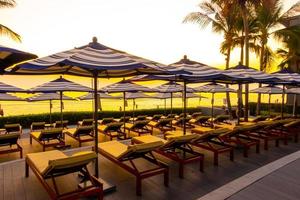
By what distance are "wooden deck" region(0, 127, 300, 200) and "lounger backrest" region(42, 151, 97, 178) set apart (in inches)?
30.1

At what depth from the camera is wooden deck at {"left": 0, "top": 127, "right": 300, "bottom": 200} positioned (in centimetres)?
490

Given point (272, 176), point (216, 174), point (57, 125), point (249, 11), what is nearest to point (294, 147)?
point (272, 176)

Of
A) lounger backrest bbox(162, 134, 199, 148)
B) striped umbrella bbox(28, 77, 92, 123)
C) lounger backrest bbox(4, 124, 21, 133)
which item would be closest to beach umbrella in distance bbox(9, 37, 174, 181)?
lounger backrest bbox(162, 134, 199, 148)

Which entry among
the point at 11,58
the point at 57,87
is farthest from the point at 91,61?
the point at 57,87

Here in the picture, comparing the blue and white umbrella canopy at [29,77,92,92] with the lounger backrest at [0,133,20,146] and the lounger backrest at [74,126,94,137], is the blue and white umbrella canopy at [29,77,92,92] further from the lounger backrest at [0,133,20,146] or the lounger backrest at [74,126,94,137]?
the lounger backrest at [0,133,20,146]

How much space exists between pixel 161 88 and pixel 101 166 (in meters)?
7.09

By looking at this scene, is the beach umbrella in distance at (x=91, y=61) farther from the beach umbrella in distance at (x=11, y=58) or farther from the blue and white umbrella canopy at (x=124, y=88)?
the blue and white umbrella canopy at (x=124, y=88)

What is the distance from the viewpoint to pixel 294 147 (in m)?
8.86

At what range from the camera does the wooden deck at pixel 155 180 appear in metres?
4.90

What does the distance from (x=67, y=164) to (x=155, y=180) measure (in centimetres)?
227

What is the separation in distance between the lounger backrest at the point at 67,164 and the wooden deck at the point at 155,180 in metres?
0.76

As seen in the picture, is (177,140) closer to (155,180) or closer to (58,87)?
(155,180)

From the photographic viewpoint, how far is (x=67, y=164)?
4.27 metres

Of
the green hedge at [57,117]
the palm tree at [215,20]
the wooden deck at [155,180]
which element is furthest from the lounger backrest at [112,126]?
the palm tree at [215,20]
